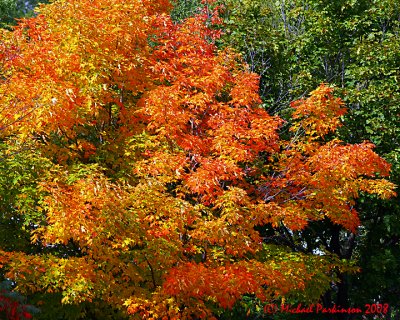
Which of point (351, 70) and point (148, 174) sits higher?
point (351, 70)

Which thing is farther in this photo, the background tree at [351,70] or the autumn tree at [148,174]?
the background tree at [351,70]

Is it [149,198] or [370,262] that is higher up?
[149,198]

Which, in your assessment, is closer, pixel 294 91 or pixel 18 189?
pixel 18 189

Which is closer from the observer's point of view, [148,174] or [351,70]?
[148,174]

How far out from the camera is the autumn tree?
10.0 metres

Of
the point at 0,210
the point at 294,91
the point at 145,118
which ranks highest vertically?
the point at 294,91

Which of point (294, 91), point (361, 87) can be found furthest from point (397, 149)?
point (294, 91)

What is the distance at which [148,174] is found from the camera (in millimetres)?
12070

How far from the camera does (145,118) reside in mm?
13406

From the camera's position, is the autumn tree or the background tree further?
the background tree

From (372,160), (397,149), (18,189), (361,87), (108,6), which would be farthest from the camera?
(361,87)

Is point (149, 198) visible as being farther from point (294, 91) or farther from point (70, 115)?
point (294, 91)

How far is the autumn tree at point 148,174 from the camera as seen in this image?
32.9 ft

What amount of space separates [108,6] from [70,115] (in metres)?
4.27
